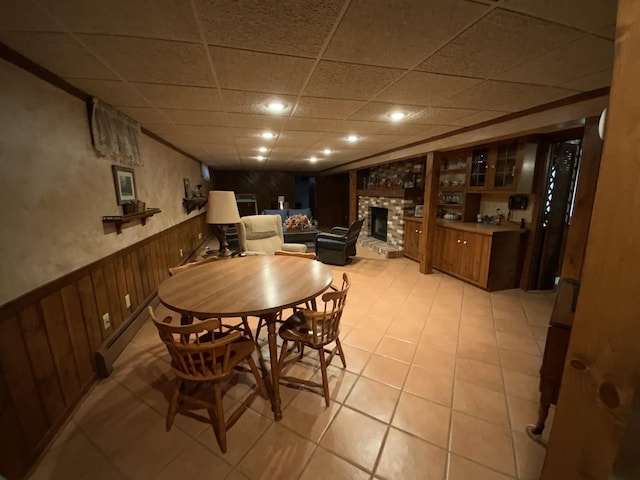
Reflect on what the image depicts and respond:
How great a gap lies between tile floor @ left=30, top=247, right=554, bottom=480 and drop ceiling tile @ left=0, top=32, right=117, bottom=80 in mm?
2125

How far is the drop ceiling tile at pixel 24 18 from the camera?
3.17 ft

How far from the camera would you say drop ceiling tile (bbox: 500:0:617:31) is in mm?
987

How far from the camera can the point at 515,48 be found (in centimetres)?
131

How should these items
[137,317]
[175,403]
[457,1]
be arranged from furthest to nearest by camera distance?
1. [137,317]
2. [175,403]
3. [457,1]

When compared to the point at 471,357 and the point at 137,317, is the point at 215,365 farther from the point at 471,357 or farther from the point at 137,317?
the point at 471,357

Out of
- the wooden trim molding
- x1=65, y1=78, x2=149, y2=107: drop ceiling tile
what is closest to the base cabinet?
x1=65, y1=78, x2=149, y2=107: drop ceiling tile

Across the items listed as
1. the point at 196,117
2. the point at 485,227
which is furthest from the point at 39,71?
the point at 485,227

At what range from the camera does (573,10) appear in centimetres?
103

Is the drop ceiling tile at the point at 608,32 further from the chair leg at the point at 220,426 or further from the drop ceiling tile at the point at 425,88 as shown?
the chair leg at the point at 220,426

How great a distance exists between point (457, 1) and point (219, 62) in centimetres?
122

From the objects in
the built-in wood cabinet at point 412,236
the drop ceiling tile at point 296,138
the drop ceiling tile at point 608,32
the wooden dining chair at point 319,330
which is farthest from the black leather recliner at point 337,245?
the drop ceiling tile at point 608,32

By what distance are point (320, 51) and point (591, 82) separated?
194 cm

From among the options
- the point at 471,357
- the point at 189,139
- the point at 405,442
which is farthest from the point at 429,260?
the point at 189,139

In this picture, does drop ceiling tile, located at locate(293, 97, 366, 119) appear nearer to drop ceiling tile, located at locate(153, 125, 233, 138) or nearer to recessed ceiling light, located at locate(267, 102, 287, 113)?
recessed ceiling light, located at locate(267, 102, 287, 113)
